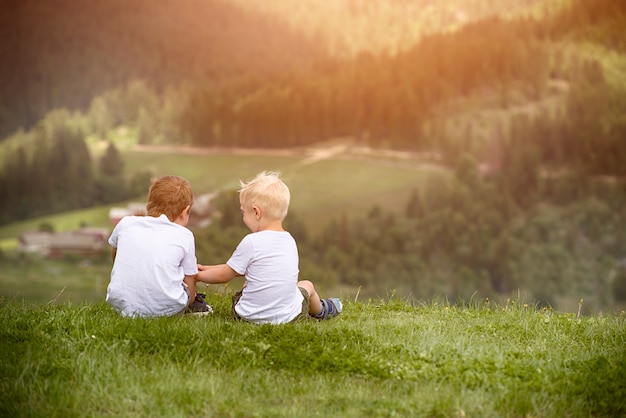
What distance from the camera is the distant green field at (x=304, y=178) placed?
60.0ft

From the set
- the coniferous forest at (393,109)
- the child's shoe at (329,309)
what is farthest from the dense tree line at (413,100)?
the child's shoe at (329,309)

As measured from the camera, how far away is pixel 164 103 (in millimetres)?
19109

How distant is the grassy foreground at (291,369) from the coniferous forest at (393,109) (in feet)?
44.5

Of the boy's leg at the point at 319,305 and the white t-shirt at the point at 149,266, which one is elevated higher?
the white t-shirt at the point at 149,266

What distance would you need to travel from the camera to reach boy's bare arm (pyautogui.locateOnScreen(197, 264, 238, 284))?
4.93 metres

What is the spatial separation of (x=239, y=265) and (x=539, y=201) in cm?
1544

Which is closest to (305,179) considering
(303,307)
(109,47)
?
(109,47)

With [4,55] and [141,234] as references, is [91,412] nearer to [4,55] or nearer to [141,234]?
[141,234]

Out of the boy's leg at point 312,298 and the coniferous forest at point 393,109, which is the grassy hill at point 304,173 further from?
the boy's leg at point 312,298

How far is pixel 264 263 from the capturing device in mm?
4902

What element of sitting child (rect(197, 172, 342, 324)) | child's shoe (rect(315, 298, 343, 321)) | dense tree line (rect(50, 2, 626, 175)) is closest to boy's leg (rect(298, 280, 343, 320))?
child's shoe (rect(315, 298, 343, 321))

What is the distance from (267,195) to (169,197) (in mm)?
601

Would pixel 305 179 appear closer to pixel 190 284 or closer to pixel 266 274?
pixel 190 284

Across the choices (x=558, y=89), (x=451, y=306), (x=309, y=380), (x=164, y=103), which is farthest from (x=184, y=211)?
(x=558, y=89)
